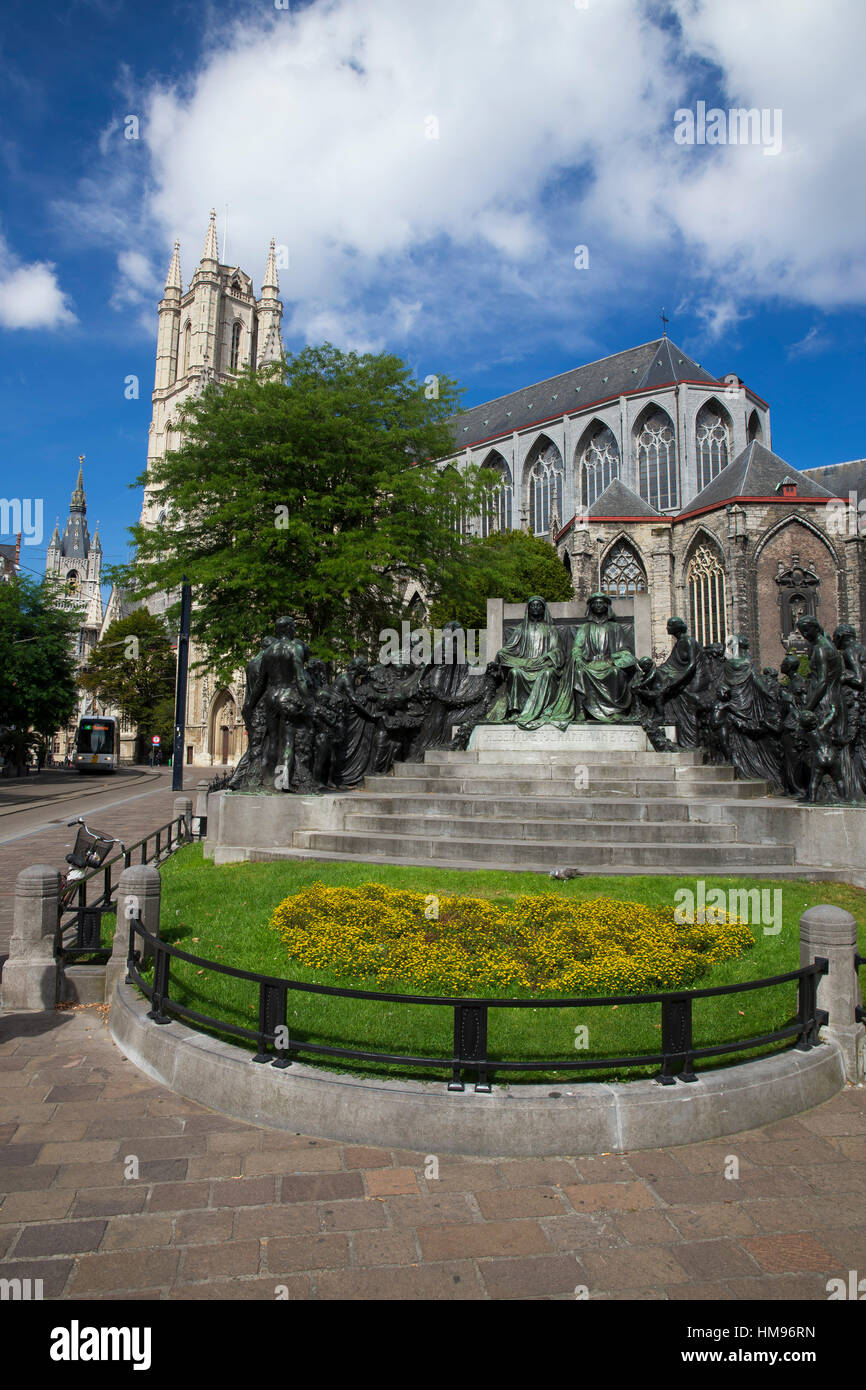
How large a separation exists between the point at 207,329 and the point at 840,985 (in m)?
89.1

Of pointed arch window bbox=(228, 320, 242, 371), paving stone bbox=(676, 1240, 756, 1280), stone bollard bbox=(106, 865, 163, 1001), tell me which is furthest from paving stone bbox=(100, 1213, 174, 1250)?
pointed arch window bbox=(228, 320, 242, 371)

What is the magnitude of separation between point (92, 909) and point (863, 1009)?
611 centimetres

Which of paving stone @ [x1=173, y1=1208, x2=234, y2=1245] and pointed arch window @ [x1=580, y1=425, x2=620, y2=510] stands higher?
pointed arch window @ [x1=580, y1=425, x2=620, y2=510]

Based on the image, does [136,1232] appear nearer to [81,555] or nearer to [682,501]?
[682,501]

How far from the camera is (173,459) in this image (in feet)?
70.1

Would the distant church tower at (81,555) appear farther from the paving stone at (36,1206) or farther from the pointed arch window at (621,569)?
the paving stone at (36,1206)

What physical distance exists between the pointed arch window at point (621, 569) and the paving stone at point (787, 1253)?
57.0 meters

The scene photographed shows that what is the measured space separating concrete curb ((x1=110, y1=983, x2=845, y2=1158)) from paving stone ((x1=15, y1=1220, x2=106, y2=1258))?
110cm

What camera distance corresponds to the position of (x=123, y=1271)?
310cm

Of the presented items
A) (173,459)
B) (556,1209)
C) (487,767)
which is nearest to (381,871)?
(487,767)

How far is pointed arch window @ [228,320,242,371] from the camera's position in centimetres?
8381

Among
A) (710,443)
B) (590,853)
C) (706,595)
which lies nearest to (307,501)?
(590,853)

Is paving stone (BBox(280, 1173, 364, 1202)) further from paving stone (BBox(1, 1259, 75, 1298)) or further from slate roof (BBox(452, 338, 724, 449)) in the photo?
slate roof (BBox(452, 338, 724, 449))

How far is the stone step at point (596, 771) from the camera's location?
11.7m
